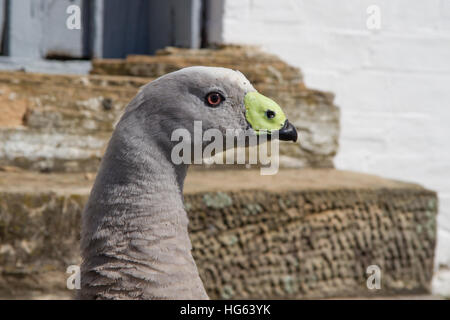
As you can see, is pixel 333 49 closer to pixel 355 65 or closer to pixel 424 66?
pixel 355 65

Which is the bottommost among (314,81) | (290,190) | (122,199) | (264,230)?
(264,230)

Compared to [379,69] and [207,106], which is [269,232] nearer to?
[207,106]

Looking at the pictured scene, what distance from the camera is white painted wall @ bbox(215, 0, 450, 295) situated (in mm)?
2336

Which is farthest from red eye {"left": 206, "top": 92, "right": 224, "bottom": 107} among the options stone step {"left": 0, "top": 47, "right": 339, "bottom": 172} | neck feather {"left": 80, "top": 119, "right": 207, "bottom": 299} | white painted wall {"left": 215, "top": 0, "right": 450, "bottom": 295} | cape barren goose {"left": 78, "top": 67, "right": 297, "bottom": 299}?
white painted wall {"left": 215, "top": 0, "right": 450, "bottom": 295}

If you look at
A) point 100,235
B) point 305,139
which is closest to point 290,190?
point 305,139

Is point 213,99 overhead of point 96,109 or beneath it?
overhead

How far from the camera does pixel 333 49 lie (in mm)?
2408

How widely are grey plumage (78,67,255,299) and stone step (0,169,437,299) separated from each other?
1.47 feet

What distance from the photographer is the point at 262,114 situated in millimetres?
1132

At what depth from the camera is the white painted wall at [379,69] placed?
2.34 meters

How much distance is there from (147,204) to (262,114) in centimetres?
26

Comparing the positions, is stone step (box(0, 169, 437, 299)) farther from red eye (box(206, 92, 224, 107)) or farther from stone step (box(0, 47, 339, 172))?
red eye (box(206, 92, 224, 107))

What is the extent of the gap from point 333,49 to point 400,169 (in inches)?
22.0

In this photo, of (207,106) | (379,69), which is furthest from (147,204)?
(379,69)
